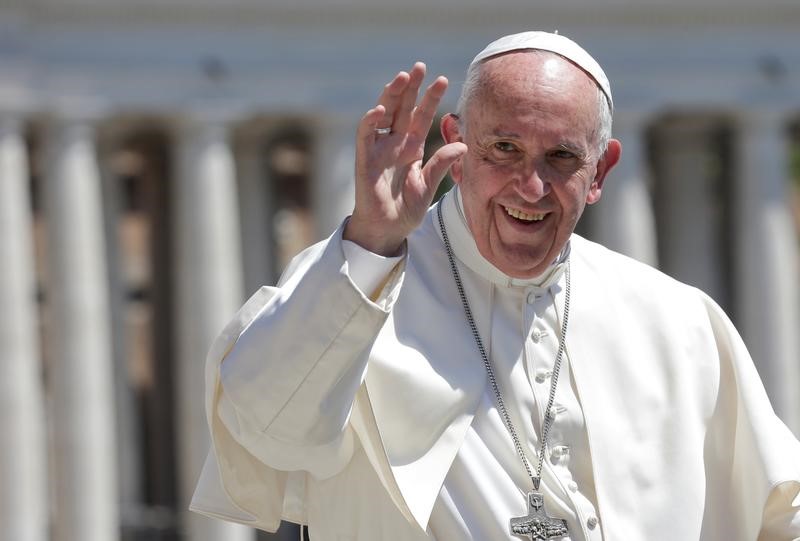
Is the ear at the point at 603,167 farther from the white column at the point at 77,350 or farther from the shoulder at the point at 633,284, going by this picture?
the white column at the point at 77,350

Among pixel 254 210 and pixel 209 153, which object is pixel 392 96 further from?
pixel 254 210

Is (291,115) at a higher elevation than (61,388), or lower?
higher

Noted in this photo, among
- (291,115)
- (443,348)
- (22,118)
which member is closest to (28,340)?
(22,118)

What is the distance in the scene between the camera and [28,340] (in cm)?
6856

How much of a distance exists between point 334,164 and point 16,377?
14.0 m

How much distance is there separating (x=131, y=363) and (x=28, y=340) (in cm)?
3610

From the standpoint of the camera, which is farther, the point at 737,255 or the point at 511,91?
the point at 737,255

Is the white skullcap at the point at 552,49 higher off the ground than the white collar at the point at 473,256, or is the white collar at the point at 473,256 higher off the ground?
the white skullcap at the point at 552,49

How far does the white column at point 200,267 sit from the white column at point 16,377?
5.59 metres

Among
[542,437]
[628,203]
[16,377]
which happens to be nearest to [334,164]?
[628,203]

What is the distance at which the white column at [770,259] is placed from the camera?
7475 centimetres

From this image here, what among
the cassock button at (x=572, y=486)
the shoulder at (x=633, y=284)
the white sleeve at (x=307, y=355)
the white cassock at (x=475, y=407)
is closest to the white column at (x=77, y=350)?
the shoulder at (x=633, y=284)

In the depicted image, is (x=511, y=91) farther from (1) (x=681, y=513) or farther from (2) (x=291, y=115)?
(2) (x=291, y=115)

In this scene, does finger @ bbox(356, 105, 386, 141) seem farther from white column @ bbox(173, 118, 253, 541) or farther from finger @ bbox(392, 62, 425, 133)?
white column @ bbox(173, 118, 253, 541)
